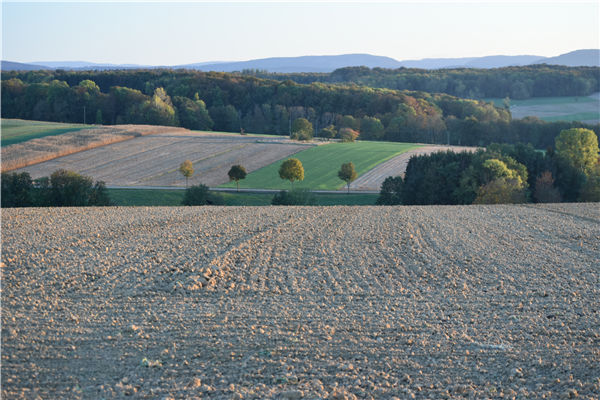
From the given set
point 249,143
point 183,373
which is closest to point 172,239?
point 183,373

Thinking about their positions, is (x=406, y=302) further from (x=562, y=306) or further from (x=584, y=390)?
(x=584, y=390)

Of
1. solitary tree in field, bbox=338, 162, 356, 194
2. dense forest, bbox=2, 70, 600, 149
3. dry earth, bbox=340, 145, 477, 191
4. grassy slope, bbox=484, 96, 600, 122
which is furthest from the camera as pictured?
grassy slope, bbox=484, 96, 600, 122

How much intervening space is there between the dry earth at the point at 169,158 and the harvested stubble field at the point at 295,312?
111ft

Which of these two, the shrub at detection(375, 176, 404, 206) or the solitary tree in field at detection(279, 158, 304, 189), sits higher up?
the solitary tree in field at detection(279, 158, 304, 189)

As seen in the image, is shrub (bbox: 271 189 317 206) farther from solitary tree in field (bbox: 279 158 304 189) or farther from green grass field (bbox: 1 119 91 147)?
green grass field (bbox: 1 119 91 147)

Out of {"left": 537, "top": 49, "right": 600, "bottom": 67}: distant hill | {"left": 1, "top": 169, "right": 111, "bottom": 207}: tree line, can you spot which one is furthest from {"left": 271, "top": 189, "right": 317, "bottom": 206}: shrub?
Result: {"left": 537, "top": 49, "right": 600, "bottom": 67}: distant hill

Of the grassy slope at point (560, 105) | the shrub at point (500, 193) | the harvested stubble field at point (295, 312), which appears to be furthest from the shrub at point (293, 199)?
the grassy slope at point (560, 105)

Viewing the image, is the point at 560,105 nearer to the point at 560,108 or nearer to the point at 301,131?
the point at 560,108

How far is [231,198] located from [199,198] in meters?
6.71

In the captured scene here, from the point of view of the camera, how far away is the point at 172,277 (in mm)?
11781

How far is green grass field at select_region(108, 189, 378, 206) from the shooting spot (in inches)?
1618

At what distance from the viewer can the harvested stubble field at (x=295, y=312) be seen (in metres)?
7.08

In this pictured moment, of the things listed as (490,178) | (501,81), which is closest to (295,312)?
(490,178)

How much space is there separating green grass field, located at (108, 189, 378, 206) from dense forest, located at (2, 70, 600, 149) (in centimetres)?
3599
